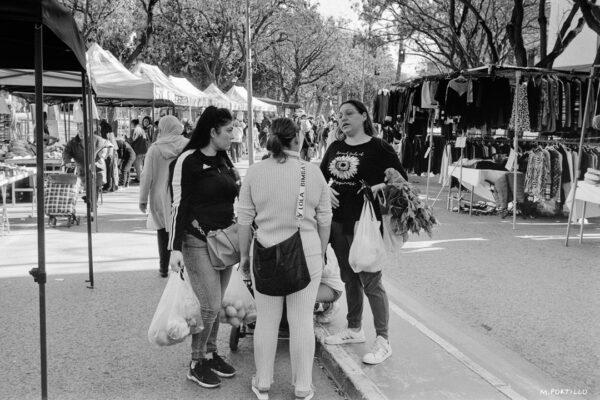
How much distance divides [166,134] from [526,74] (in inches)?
274

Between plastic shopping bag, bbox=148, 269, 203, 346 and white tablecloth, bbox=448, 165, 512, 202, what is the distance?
9.07 metres

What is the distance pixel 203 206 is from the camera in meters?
4.19

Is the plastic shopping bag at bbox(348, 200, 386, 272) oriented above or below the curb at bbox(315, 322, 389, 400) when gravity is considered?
above

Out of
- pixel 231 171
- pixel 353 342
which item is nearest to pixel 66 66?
pixel 231 171

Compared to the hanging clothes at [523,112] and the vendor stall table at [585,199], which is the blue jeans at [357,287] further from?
the hanging clothes at [523,112]

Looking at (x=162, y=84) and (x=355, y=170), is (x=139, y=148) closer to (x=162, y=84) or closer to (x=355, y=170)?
(x=162, y=84)

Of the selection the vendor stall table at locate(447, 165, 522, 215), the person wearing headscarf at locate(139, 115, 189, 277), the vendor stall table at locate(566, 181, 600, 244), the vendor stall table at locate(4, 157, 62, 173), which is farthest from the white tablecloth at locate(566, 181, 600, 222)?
the vendor stall table at locate(4, 157, 62, 173)

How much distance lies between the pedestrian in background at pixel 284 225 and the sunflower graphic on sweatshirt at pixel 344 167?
705 millimetres

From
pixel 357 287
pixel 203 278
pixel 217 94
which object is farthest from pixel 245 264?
pixel 217 94

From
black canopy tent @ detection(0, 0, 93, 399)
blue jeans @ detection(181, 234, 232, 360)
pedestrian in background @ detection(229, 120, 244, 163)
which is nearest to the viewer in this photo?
black canopy tent @ detection(0, 0, 93, 399)

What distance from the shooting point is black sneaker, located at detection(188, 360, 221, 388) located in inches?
169

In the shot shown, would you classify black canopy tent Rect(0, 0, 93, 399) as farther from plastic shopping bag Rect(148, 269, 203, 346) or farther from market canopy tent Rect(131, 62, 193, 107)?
market canopy tent Rect(131, 62, 193, 107)

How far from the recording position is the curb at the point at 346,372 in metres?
4.12

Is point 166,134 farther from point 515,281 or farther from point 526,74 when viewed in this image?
point 526,74
